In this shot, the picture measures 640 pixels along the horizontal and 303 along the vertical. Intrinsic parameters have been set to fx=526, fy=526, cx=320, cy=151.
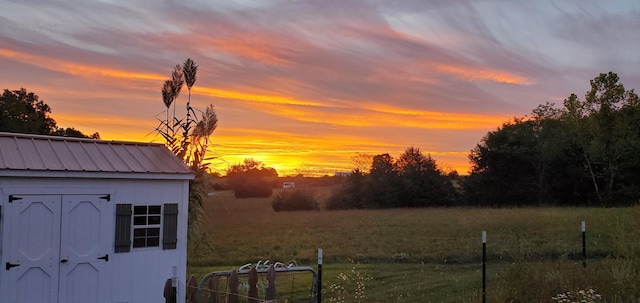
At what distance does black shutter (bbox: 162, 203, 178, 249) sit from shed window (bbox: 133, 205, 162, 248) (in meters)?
0.09

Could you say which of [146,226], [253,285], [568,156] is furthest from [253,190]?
[253,285]

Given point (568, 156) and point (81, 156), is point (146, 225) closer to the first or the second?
point (81, 156)

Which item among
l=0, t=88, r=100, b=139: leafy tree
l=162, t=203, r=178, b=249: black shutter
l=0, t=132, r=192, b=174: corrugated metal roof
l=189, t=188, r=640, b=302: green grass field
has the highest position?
l=0, t=88, r=100, b=139: leafy tree

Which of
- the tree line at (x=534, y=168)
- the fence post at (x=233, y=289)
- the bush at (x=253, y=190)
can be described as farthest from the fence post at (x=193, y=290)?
the bush at (x=253, y=190)

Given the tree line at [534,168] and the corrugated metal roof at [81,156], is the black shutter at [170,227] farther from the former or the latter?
the tree line at [534,168]

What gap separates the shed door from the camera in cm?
779

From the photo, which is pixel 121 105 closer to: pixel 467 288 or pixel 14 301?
pixel 14 301

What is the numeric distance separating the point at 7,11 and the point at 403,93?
12531 mm

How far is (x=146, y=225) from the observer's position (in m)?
8.89

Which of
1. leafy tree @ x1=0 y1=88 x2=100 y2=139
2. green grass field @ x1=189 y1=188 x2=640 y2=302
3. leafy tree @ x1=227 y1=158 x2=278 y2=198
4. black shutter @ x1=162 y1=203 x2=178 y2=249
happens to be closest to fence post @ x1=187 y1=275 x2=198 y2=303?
black shutter @ x1=162 y1=203 x2=178 y2=249

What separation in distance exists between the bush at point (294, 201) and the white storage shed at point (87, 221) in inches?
1517

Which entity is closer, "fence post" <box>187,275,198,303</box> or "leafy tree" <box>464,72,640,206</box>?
"fence post" <box>187,275,198,303</box>

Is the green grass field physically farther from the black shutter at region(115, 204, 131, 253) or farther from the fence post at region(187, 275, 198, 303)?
the fence post at region(187, 275, 198, 303)

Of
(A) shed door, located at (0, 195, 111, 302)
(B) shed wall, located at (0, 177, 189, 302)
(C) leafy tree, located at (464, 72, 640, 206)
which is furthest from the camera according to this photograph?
(C) leafy tree, located at (464, 72, 640, 206)
